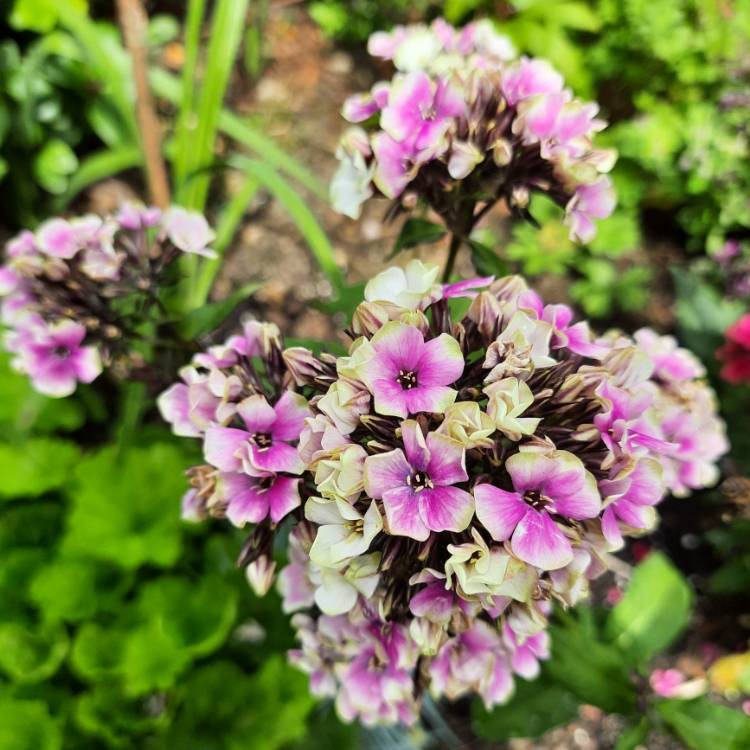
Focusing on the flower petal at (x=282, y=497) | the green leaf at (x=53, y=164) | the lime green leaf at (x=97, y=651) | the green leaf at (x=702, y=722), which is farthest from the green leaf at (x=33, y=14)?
the green leaf at (x=702, y=722)

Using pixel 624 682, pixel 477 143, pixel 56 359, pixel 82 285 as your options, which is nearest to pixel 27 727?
pixel 56 359

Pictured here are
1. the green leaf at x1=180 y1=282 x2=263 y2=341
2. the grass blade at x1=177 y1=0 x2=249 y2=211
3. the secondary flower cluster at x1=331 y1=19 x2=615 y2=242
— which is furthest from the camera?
the grass blade at x1=177 y1=0 x2=249 y2=211

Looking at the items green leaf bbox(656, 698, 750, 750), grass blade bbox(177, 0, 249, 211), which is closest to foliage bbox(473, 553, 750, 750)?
green leaf bbox(656, 698, 750, 750)

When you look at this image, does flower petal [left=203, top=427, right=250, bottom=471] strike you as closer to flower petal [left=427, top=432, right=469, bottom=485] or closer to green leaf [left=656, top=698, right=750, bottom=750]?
flower petal [left=427, top=432, right=469, bottom=485]

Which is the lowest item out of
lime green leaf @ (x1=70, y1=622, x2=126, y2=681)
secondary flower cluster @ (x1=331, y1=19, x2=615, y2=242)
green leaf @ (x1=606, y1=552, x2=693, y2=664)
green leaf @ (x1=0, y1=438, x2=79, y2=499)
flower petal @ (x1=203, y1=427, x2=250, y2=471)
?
lime green leaf @ (x1=70, y1=622, x2=126, y2=681)

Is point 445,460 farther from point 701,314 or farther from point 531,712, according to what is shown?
point 701,314

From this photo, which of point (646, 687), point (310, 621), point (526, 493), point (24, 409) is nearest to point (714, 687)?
point (646, 687)
